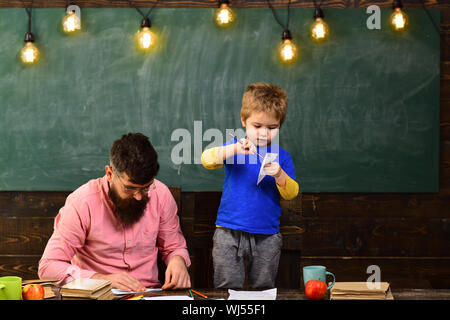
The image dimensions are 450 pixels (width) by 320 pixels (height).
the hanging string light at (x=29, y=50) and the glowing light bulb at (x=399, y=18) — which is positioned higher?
the glowing light bulb at (x=399, y=18)

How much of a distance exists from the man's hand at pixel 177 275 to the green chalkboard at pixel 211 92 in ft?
4.53

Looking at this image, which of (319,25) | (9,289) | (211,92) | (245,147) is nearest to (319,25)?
(319,25)

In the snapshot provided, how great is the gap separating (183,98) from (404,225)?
162cm

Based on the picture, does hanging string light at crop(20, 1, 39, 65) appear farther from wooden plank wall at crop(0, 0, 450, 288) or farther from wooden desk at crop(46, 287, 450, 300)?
wooden desk at crop(46, 287, 450, 300)

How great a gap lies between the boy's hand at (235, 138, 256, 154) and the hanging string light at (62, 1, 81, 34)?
5.75ft

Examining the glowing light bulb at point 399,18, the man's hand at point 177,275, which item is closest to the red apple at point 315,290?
the man's hand at point 177,275

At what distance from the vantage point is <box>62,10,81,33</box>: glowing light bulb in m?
3.21

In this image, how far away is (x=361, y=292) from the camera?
59.5 inches

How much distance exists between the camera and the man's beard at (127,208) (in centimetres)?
190

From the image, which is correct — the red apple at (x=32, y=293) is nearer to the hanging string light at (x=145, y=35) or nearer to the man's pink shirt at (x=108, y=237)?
the man's pink shirt at (x=108, y=237)

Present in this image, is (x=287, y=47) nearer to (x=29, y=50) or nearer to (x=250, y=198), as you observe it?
(x=250, y=198)

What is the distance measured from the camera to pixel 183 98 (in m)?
3.28

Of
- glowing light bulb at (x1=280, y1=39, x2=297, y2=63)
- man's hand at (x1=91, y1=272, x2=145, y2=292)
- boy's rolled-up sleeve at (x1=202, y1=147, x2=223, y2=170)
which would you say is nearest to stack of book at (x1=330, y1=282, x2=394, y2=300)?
man's hand at (x1=91, y1=272, x2=145, y2=292)
